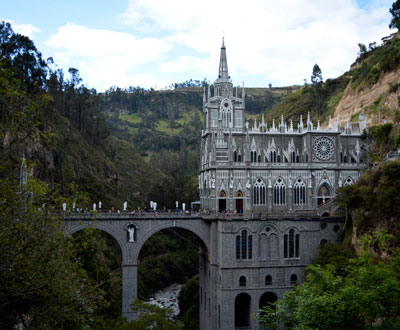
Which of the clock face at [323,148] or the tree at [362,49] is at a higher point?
the tree at [362,49]

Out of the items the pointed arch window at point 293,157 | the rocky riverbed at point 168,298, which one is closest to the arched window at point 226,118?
the pointed arch window at point 293,157

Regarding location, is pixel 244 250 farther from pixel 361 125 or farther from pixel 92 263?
pixel 361 125

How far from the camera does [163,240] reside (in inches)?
3179

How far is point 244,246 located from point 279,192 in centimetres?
847

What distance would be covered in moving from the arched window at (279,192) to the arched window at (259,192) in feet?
4.84

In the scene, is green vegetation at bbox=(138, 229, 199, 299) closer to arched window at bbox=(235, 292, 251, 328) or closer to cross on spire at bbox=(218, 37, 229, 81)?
arched window at bbox=(235, 292, 251, 328)

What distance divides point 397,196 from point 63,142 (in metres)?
56.2

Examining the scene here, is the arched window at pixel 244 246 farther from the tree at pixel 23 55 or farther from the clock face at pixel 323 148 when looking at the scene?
the tree at pixel 23 55

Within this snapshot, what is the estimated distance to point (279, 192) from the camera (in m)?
50.2

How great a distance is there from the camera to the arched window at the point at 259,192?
163ft

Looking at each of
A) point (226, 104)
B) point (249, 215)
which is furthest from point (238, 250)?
point (226, 104)

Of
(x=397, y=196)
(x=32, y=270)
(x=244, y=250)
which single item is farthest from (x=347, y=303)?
(x=244, y=250)

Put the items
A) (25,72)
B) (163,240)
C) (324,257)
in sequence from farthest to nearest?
(163,240) < (25,72) < (324,257)

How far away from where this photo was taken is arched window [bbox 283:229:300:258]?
4644cm
